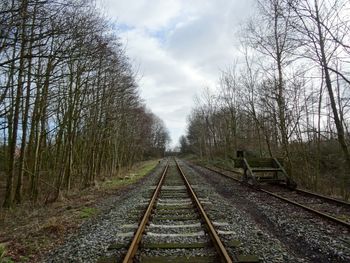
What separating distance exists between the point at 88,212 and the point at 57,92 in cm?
503

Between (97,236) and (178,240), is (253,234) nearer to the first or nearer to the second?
(178,240)

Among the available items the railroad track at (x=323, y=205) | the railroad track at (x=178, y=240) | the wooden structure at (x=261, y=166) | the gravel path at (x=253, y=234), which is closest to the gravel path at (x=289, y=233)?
the gravel path at (x=253, y=234)

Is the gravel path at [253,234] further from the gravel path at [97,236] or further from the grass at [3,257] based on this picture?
the grass at [3,257]

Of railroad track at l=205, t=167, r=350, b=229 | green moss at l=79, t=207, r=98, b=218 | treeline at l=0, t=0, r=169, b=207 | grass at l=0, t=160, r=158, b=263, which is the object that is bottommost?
grass at l=0, t=160, r=158, b=263

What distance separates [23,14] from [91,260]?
518 cm

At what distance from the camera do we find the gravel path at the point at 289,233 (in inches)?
219

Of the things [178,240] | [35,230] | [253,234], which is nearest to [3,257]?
[35,230]

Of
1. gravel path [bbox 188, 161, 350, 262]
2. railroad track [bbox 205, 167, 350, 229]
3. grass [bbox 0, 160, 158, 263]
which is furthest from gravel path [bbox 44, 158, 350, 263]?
grass [bbox 0, 160, 158, 263]

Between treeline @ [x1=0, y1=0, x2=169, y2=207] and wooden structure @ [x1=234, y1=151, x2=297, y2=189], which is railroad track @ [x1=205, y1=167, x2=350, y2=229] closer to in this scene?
wooden structure @ [x1=234, y1=151, x2=297, y2=189]

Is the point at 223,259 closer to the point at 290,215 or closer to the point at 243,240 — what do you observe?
the point at 243,240

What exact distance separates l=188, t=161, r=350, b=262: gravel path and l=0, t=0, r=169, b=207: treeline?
563cm

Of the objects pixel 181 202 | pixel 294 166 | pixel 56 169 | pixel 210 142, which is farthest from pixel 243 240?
pixel 210 142

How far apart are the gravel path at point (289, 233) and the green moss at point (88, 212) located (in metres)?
3.93

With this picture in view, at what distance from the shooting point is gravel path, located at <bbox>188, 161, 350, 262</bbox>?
18.2 feet
